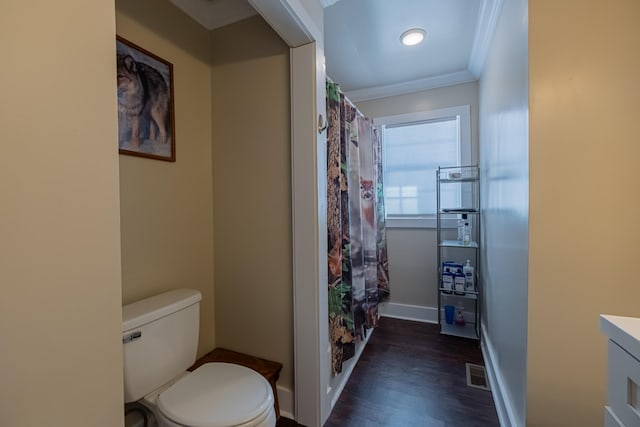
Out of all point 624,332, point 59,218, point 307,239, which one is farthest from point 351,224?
point 59,218

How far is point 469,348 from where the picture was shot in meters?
2.20

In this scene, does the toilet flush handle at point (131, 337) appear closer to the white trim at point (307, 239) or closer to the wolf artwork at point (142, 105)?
the white trim at point (307, 239)

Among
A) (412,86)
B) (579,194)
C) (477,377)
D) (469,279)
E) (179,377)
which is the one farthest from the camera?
(412,86)

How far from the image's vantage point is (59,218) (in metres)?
0.51

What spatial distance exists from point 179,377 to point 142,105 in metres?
1.31

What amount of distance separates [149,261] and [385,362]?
175cm

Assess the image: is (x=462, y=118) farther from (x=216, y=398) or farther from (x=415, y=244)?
(x=216, y=398)

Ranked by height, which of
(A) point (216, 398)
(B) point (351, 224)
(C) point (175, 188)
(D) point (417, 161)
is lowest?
(A) point (216, 398)

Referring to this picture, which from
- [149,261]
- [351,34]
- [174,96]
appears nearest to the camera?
[149,261]

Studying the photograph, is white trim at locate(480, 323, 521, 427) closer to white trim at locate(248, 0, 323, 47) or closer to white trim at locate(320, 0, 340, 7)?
white trim at locate(248, 0, 323, 47)

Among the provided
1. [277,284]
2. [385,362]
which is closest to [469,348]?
[385,362]

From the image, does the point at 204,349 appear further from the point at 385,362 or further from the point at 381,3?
the point at 381,3

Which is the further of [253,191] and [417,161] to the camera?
[417,161]

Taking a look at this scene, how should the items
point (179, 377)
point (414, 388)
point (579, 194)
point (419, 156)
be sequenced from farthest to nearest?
point (419, 156)
point (414, 388)
point (179, 377)
point (579, 194)
